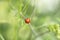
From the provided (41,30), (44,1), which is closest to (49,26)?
(41,30)

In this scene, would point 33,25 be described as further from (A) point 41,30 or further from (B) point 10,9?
(B) point 10,9

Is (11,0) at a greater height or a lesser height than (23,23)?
greater

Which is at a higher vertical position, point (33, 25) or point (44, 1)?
point (44, 1)

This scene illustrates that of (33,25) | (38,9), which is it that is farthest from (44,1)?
(33,25)


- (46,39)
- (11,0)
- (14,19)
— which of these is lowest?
(46,39)

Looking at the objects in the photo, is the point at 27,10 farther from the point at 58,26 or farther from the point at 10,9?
the point at 58,26
